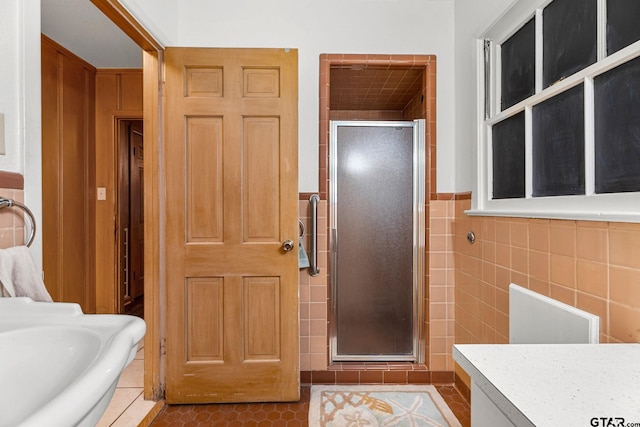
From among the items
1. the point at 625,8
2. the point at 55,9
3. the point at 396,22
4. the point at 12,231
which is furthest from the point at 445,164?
the point at 55,9

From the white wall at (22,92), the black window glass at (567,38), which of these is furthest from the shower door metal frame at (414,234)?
the white wall at (22,92)

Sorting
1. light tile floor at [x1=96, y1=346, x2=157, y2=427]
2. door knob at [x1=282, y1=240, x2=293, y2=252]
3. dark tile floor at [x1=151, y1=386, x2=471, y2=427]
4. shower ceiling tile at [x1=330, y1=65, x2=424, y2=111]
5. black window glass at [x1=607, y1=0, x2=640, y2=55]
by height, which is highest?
shower ceiling tile at [x1=330, y1=65, x2=424, y2=111]

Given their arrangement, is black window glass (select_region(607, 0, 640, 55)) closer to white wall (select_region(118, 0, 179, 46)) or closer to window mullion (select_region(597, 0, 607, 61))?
window mullion (select_region(597, 0, 607, 61))

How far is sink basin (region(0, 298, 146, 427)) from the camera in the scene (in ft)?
1.97

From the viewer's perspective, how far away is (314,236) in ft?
6.51

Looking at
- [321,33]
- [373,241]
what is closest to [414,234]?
[373,241]

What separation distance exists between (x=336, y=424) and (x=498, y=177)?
4.86ft

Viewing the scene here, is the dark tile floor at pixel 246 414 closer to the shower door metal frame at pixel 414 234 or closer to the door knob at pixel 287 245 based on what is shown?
the shower door metal frame at pixel 414 234

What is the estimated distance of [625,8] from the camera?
0.98m

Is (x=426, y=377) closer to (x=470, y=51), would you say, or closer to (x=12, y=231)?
(x=470, y=51)

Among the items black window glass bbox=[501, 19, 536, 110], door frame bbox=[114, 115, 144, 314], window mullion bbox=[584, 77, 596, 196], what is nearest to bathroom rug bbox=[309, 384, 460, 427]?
window mullion bbox=[584, 77, 596, 196]

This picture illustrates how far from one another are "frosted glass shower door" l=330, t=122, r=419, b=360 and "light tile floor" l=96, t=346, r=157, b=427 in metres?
1.14

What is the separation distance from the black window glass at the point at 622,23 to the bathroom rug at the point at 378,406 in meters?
1.74

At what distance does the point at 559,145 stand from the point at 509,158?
31 cm
